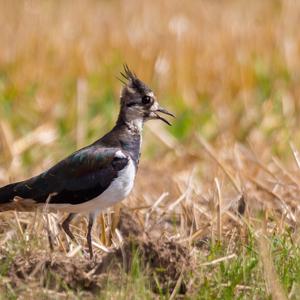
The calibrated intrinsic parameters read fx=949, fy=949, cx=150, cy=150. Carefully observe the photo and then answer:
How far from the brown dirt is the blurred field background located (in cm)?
9

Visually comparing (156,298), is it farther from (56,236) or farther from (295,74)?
(295,74)

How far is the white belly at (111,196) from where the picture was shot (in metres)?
6.74

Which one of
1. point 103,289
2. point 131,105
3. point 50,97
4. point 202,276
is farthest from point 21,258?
point 50,97

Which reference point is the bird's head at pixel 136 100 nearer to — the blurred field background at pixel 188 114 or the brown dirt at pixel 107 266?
the blurred field background at pixel 188 114

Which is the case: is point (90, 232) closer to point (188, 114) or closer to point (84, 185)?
point (84, 185)

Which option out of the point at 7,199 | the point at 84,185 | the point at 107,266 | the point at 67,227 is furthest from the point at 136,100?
the point at 107,266

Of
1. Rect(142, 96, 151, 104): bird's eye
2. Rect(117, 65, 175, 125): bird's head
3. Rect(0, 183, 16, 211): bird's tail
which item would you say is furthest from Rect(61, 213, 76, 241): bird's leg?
Rect(142, 96, 151, 104): bird's eye

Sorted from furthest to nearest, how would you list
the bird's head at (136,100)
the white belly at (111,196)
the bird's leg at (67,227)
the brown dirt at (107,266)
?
the bird's head at (136,100)
the bird's leg at (67,227)
the white belly at (111,196)
the brown dirt at (107,266)

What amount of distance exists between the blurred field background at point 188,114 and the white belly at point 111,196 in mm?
275

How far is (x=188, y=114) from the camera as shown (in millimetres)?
12172

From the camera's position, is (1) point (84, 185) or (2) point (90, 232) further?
(1) point (84, 185)

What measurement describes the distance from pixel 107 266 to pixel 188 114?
21.5ft

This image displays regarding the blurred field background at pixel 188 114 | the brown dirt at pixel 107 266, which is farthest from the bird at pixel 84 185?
the brown dirt at pixel 107 266

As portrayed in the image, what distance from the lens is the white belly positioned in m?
6.74
